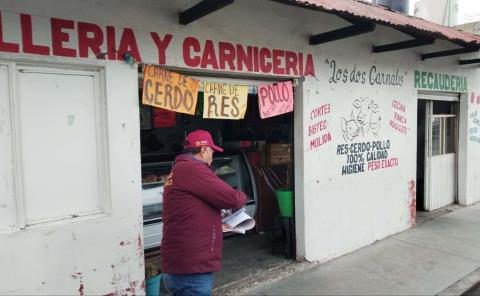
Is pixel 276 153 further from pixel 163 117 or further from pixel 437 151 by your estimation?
pixel 437 151

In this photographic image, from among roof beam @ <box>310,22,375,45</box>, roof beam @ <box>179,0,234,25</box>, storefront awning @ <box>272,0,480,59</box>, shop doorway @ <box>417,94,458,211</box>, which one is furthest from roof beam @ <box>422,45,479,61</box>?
roof beam @ <box>179,0,234,25</box>

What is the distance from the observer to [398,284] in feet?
14.7

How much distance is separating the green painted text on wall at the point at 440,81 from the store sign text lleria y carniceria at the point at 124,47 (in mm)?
3003

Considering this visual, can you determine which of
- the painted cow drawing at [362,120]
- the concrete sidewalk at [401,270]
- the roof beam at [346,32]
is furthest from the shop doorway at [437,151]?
the roof beam at [346,32]

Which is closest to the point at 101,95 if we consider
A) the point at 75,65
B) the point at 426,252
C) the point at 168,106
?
the point at 75,65

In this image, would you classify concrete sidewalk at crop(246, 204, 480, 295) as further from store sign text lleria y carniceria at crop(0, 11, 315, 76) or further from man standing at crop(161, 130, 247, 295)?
store sign text lleria y carniceria at crop(0, 11, 315, 76)

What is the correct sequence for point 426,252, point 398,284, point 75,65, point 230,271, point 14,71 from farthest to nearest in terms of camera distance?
1. point 426,252
2. point 230,271
3. point 398,284
4. point 75,65
5. point 14,71

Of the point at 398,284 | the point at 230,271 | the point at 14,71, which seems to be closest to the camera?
the point at 14,71

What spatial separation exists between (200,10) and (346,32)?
75.3 inches

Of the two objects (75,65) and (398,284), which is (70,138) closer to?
(75,65)

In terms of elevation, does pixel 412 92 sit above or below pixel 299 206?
above

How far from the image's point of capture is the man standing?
2801mm

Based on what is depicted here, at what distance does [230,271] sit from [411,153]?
3.61 m

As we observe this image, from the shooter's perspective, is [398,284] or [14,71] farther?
[398,284]
